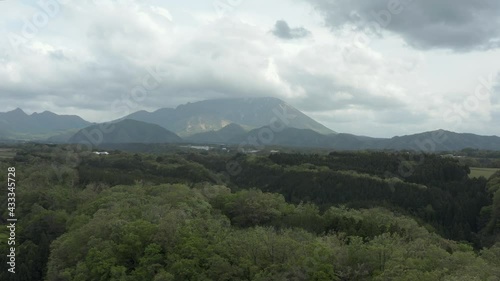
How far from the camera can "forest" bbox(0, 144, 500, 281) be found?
3203cm

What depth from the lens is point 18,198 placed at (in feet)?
241

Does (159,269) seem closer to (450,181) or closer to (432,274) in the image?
(432,274)

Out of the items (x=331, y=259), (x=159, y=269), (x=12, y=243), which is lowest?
(x=12, y=243)

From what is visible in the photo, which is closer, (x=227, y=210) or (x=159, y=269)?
(x=159, y=269)

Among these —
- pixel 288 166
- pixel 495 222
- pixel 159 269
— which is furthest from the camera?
pixel 288 166

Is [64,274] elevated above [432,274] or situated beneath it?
situated beneath

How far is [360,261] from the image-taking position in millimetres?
31797

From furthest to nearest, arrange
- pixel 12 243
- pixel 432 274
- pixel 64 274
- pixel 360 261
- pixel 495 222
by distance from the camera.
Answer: pixel 495 222 → pixel 12 243 → pixel 64 274 → pixel 360 261 → pixel 432 274

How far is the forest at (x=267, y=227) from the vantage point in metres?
32.0

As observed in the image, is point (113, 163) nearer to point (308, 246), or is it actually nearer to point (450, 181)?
point (450, 181)

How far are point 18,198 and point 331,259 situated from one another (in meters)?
61.6

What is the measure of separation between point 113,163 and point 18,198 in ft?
215

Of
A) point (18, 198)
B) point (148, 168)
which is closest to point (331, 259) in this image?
point (18, 198)

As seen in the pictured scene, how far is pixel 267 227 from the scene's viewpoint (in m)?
48.9
